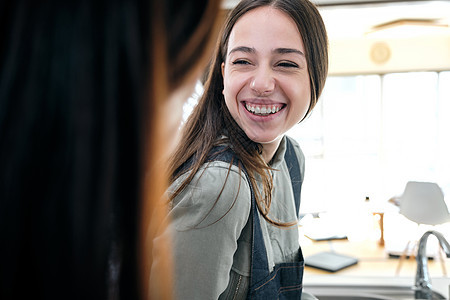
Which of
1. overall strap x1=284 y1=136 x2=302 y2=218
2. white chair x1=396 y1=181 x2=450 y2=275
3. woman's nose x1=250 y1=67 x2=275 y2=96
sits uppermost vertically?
woman's nose x1=250 y1=67 x2=275 y2=96

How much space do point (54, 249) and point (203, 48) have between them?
18cm

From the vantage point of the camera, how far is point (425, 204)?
1.49 meters

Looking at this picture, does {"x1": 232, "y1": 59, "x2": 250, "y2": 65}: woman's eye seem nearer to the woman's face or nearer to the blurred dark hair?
the woman's face

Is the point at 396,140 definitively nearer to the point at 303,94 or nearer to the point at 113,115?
the point at 303,94

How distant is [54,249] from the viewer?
288mm

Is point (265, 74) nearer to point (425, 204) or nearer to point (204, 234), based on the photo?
point (204, 234)

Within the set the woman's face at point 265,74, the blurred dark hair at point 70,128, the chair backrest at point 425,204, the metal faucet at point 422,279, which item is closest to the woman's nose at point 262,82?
the woman's face at point 265,74

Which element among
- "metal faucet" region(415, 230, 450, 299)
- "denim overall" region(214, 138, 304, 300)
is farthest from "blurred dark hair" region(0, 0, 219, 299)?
"metal faucet" region(415, 230, 450, 299)

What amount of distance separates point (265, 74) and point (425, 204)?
3.17ft

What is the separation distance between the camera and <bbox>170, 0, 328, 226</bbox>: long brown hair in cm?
82

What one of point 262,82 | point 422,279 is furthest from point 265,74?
point 422,279

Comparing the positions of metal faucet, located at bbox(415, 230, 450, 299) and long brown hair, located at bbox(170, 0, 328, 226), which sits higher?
long brown hair, located at bbox(170, 0, 328, 226)

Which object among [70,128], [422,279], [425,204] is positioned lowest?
[422,279]

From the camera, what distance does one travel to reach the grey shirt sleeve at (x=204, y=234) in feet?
2.30
